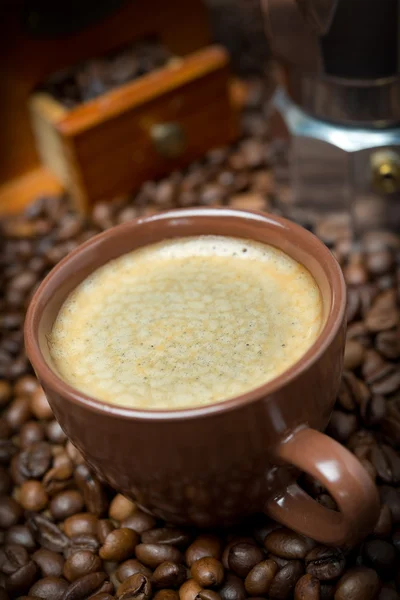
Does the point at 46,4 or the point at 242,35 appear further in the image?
the point at 242,35

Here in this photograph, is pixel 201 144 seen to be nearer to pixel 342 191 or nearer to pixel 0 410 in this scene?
pixel 342 191

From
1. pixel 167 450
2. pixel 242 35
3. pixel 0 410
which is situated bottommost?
pixel 0 410

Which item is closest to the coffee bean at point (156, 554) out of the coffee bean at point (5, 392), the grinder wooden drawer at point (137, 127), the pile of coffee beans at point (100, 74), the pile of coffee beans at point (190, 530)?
the pile of coffee beans at point (190, 530)

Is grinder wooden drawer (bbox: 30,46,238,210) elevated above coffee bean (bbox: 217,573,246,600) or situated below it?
above

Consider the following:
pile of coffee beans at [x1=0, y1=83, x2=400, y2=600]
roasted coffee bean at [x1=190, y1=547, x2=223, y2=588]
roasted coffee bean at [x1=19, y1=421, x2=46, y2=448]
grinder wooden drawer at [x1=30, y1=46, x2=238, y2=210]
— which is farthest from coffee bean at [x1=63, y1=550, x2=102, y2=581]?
grinder wooden drawer at [x1=30, y1=46, x2=238, y2=210]

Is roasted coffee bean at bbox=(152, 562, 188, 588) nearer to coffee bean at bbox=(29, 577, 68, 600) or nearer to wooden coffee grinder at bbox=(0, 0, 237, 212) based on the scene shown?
coffee bean at bbox=(29, 577, 68, 600)

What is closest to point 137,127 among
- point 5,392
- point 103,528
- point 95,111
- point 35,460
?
point 95,111

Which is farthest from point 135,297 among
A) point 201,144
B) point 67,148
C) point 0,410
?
point 201,144
